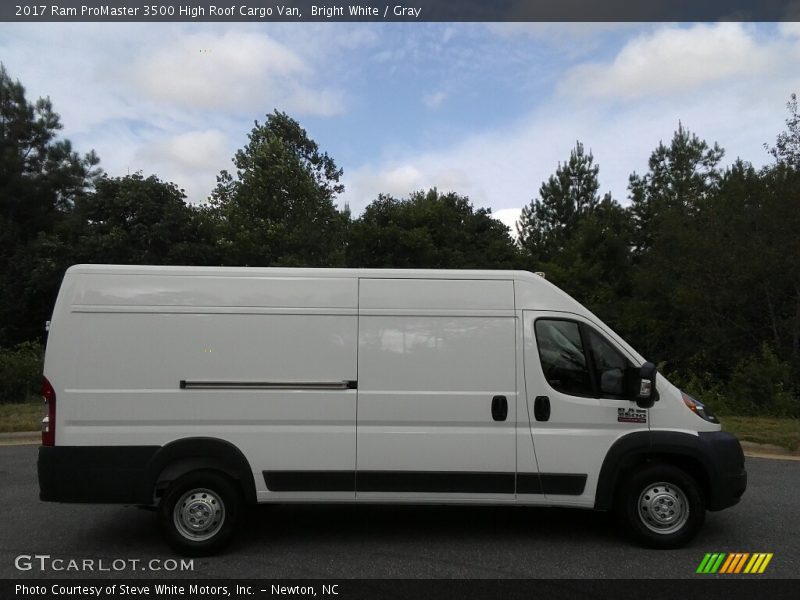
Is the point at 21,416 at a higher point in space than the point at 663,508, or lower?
higher

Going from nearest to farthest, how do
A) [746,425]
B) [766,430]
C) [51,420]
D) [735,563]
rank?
[735,563] → [51,420] → [766,430] → [746,425]

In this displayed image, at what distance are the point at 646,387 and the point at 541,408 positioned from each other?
2.70 feet

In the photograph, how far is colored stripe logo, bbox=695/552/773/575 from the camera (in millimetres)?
4754

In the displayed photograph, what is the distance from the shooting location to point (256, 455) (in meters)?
5.11

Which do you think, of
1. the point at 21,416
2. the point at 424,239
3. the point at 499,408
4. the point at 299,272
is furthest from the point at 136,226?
the point at 499,408

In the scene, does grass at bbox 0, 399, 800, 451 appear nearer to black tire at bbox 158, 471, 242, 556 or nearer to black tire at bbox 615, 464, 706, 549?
black tire at bbox 615, 464, 706, 549

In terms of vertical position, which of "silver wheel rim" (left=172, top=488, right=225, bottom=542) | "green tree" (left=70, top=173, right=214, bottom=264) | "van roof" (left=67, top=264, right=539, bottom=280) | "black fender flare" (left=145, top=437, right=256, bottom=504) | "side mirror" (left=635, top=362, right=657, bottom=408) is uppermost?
"green tree" (left=70, top=173, right=214, bottom=264)

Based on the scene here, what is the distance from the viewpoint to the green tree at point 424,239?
107 feet

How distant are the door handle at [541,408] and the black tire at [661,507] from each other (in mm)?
845

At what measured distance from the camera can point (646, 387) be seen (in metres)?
5.09

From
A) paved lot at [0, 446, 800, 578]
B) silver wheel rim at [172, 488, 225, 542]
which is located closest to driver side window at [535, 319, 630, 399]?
paved lot at [0, 446, 800, 578]

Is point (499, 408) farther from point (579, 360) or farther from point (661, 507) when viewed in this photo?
point (661, 507)

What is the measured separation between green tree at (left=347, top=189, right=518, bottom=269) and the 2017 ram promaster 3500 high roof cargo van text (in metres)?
26.8
